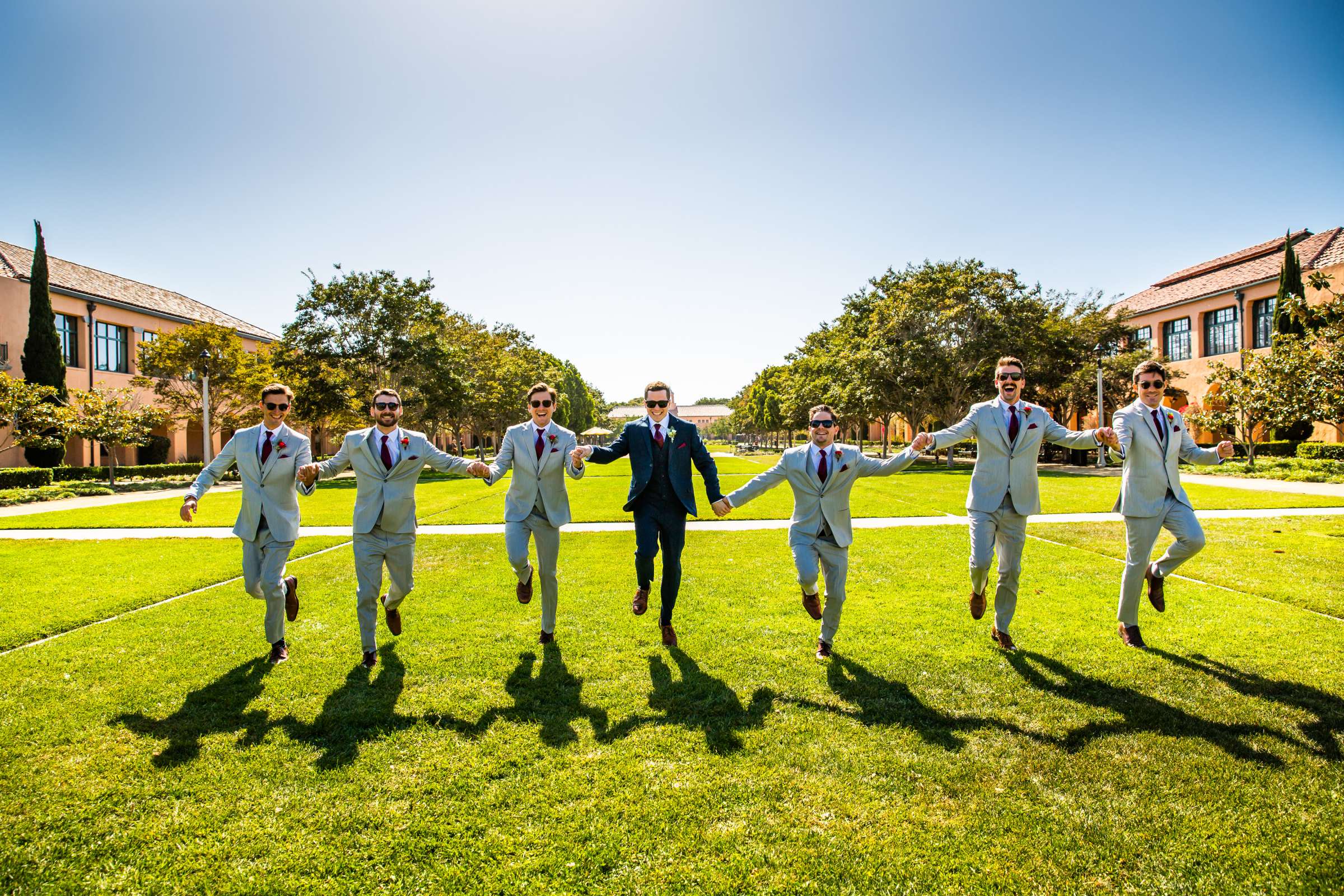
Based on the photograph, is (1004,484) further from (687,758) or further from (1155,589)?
(687,758)

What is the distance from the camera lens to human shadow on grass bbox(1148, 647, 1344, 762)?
4094mm

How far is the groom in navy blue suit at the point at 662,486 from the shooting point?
6.13m

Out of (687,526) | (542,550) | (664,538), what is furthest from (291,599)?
(687,526)

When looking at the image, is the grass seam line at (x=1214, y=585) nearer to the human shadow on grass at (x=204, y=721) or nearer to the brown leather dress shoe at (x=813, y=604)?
the brown leather dress shoe at (x=813, y=604)

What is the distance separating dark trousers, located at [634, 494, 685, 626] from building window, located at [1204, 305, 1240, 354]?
173 ft

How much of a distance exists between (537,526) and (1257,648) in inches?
253

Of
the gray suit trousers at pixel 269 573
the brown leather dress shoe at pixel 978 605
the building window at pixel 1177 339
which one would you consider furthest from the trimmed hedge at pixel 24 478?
the building window at pixel 1177 339

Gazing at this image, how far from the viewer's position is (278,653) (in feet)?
19.6

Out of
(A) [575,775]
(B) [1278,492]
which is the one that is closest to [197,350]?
(A) [575,775]

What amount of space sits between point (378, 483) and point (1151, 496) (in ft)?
22.6

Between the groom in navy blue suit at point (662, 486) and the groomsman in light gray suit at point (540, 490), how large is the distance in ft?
0.85

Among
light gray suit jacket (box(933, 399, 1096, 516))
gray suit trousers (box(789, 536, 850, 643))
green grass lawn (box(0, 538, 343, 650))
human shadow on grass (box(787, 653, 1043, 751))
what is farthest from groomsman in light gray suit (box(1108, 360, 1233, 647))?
green grass lawn (box(0, 538, 343, 650))

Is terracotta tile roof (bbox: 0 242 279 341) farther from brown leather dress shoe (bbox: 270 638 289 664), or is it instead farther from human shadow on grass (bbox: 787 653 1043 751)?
human shadow on grass (bbox: 787 653 1043 751)

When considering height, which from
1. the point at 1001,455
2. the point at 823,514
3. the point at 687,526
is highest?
the point at 1001,455
